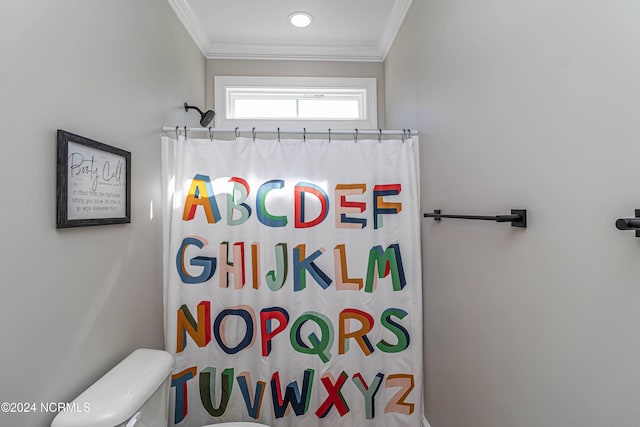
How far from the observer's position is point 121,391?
1001mm

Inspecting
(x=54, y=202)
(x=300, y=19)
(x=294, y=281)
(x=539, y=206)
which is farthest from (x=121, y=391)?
(x=300, y=19)

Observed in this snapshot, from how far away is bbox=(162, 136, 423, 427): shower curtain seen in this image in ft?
5.43

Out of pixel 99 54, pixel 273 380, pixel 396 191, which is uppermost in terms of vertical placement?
pixel 99 54

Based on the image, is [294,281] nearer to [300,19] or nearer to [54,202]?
[54,202]

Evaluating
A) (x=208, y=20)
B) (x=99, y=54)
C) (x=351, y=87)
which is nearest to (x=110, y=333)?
(x=99, y=54)

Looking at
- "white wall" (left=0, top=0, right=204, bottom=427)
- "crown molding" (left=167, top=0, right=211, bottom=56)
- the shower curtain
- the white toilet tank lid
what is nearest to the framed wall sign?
"white wall" (left=0, top=0, right=204, bottom=427)

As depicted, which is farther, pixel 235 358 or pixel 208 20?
pixel 208 20

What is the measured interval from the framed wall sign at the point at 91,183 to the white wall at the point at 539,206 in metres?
1.36

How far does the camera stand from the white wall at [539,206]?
2.11 ft

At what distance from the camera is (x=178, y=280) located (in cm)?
165

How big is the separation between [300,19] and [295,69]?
1.58ft

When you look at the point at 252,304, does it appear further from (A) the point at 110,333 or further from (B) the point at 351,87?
(B) the point at 351,87

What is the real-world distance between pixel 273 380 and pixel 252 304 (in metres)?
0.42

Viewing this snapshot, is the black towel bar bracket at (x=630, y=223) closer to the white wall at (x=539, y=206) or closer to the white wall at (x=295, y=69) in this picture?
the white wall at (x=539, y=206)
